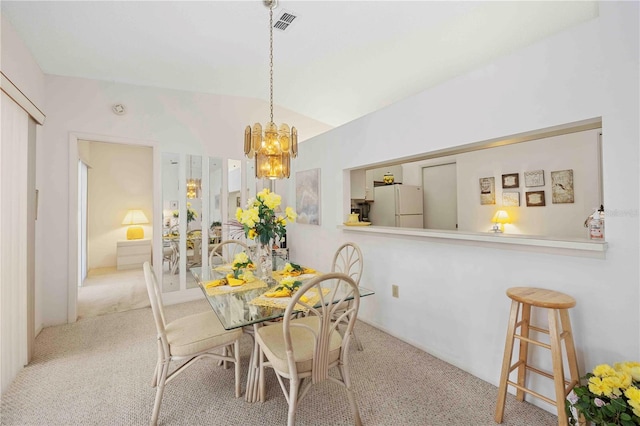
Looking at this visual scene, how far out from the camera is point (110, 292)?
4.39 m

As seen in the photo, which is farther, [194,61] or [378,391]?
[194,61]

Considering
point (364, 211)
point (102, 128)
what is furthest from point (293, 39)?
point (364, 211)

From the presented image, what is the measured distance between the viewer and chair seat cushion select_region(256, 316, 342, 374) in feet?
5.03

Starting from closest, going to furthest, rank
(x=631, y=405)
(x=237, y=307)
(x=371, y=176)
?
(x=631, y=405)
(x=237, y=307)
(x=371, y=176)

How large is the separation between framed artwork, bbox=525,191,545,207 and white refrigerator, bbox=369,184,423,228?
1583 millimetres

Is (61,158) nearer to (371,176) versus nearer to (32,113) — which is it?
(32,113)

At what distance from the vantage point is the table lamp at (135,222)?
20.1 feet

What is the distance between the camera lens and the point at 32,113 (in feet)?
8.13

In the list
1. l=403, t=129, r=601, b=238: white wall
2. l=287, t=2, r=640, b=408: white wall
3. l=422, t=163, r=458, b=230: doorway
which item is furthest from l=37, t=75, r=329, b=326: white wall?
l=403, t=129, r=601, b=238: white wall

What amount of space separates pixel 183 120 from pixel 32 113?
5.37 feet

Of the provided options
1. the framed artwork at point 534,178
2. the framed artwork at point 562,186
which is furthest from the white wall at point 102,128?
the framed artwork at point 562,186

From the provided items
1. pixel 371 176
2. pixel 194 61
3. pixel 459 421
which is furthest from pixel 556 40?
pixel 371 176

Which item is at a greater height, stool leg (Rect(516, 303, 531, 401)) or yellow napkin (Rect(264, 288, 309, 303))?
yellow napkin (Rect(264, 288, 309, 303))

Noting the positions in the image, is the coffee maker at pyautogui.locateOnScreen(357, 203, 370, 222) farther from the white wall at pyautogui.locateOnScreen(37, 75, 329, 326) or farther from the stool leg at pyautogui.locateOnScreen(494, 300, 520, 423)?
the stool leg at pyautogui.locateOnScreen(494, 300, 520, 423)
